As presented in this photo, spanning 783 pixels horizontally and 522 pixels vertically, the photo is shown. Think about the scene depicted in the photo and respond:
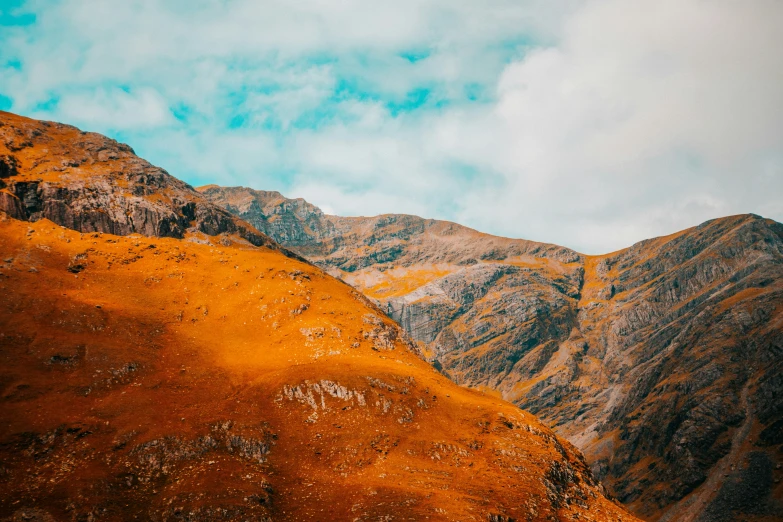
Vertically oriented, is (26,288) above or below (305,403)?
above

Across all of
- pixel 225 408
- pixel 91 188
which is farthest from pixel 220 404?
pixel 91 188

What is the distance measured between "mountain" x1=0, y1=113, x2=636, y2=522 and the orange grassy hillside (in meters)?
0.23

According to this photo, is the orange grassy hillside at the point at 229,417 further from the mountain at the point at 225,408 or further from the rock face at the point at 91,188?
the rock face at the point at 91,188

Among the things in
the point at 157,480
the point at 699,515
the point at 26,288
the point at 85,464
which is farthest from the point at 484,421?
the point at 699,515

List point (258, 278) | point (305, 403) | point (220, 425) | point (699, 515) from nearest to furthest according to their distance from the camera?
point (220, 425) → point (305, 403) → point (258, 278) → point (699, 515)

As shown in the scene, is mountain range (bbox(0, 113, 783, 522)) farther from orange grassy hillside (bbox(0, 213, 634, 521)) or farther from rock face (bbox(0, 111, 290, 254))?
rock face (bbox(0, 111, 290, 254))

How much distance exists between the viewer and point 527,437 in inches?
2532

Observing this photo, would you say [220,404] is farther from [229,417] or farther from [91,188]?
[91,188]

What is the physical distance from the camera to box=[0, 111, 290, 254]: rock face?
113 meters

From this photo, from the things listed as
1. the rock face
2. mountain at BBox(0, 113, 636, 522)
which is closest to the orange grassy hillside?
mountain at BBox(0, 113, 636, 522)

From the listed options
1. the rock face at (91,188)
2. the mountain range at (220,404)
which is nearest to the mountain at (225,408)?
the mountain range at (220,404)

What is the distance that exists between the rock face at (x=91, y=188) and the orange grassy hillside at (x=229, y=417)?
22.9 meters

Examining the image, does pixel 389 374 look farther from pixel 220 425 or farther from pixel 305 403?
pixel 220 425

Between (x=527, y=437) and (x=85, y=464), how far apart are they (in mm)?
52342
